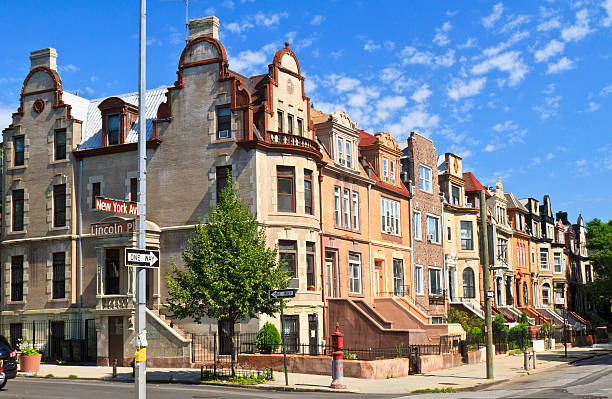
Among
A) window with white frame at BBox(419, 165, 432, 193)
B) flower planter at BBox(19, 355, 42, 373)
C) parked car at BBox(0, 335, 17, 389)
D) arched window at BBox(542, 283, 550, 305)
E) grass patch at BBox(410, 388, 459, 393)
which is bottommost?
grass patch at BBox(410, 388, 459, 393)

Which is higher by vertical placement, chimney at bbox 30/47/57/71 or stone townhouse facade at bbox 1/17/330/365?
chimney at bbox 30/47/57/71

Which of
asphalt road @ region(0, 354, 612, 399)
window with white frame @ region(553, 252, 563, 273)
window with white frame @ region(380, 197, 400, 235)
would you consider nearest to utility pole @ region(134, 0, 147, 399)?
asphalt road @ region(0, 354, 612, 399)

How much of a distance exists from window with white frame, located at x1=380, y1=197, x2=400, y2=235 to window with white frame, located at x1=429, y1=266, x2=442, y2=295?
234 inches

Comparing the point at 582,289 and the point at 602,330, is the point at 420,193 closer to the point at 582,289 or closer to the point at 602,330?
the point at 602,330

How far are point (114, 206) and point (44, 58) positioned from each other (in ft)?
96.1

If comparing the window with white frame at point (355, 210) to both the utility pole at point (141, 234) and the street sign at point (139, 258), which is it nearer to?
the utility pole at point (141, 234)

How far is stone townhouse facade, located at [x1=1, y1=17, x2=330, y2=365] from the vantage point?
3441 centimetres

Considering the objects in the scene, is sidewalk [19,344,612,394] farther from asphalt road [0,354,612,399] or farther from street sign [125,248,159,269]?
street sign [125,248,159,269]

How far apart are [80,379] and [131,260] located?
1641cm

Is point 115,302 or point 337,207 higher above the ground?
point 337,207

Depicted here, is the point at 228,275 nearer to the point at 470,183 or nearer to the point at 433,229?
the point at 433,229

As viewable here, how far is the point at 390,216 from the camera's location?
46.1 m

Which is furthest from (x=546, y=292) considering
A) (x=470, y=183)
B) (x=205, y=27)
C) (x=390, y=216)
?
(x=205, y=27)

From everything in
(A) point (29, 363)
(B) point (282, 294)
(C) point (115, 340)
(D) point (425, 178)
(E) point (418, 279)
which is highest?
(D) point (425, 178)
